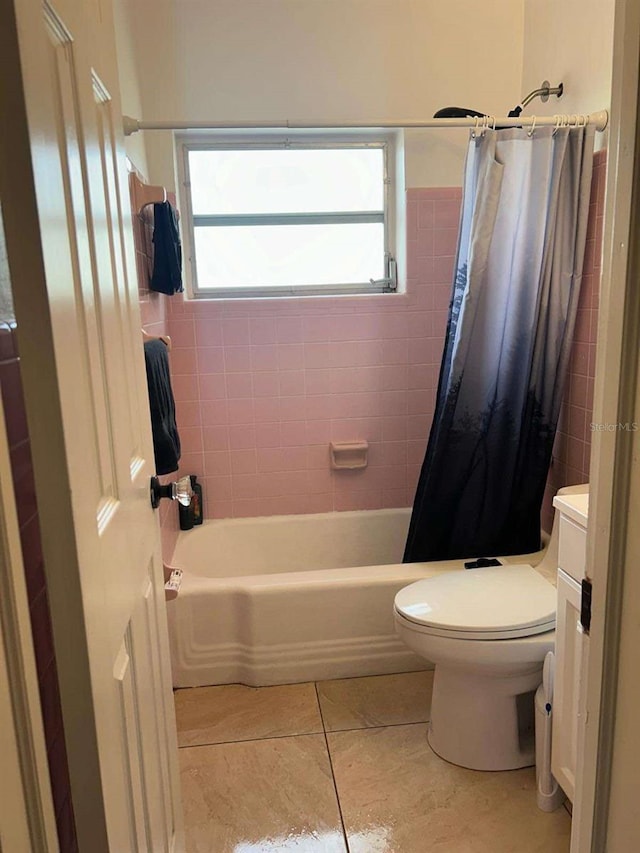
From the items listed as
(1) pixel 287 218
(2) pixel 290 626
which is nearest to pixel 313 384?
(1) pixel 287 218

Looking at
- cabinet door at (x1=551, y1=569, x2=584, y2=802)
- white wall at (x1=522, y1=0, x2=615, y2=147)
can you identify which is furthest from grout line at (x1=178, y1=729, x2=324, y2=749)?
white wall at (x1=522, y1=0, x2=615, y2=147)

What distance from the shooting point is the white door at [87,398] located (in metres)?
0.63

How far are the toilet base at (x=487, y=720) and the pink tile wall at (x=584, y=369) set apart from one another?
0.86 metres

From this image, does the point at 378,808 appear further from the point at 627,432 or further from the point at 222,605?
the point at 627,432

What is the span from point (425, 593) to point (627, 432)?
132 centimetres

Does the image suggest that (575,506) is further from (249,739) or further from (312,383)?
(312,383)

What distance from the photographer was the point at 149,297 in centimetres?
227

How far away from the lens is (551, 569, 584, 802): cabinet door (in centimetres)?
153

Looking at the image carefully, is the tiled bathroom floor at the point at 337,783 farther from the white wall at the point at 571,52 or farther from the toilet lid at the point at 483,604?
the white wall at the point at 571,52

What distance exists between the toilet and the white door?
0.90 m

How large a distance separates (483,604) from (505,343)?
98 centimetres

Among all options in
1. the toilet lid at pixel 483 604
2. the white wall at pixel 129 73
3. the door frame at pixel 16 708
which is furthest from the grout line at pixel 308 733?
the white wall at pixel 129 73

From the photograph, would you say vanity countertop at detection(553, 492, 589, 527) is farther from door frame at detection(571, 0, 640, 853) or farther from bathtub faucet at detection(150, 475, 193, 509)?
bathtub faucet at detection(150, 475, 193, 509)

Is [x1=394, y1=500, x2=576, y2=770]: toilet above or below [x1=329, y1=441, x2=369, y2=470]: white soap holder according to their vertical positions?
below
